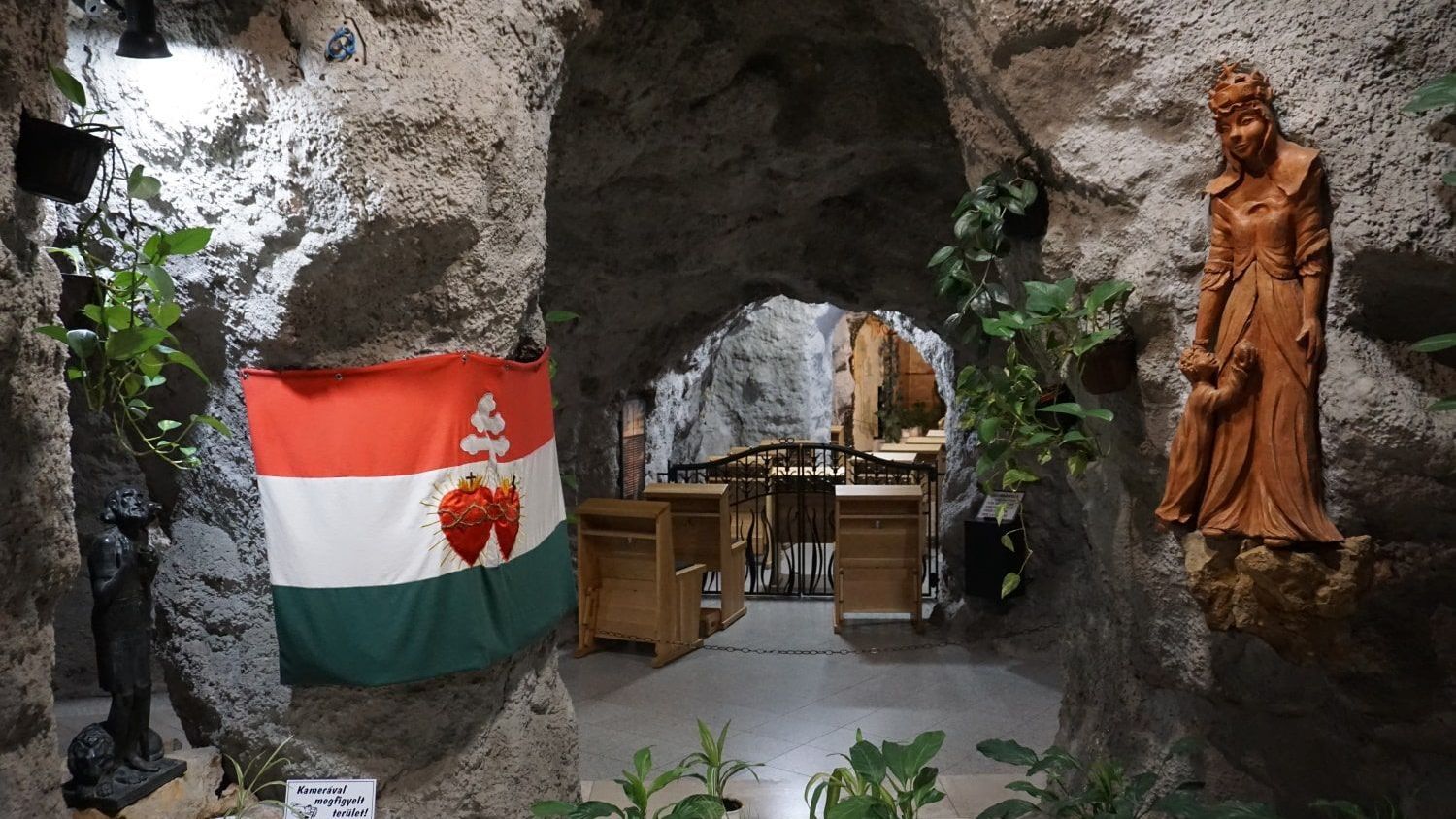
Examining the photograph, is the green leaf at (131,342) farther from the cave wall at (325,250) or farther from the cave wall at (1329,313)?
the cave wall at (1329,313)

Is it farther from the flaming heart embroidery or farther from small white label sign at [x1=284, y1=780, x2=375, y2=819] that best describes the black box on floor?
small white label sign at [x1=284, y1=780, x2=375, y2=819]

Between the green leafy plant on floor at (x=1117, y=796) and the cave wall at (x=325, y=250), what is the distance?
162cm

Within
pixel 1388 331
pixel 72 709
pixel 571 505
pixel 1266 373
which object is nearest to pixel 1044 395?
pixel 1266 373

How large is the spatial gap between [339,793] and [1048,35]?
3171mm

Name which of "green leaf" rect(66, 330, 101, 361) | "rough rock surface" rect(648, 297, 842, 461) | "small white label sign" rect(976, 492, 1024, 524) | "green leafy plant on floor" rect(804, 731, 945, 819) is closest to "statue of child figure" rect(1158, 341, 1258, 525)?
"green leafy plant on floor" rect(804, 731, 945, 819)

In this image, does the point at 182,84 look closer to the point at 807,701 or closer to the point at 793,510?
the point at 807,701

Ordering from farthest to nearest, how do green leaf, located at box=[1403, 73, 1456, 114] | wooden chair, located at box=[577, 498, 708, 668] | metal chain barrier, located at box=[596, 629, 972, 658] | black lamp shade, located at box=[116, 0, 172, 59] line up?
metal chain barrier, located at box=[596, 629, 972, 658] < wooden chair, located at box=[577, 498, 708, 668] < black lamp shade, located at box=[116, 0, 172, 59] < green leaf, located at box=[1403, 73, 1456, 114]

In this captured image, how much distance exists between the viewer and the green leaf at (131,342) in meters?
2.64

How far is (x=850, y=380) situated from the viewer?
16.2m

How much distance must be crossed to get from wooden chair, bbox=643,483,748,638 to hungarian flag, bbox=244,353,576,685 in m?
3.71

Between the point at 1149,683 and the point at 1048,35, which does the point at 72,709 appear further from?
the point at 1048,35

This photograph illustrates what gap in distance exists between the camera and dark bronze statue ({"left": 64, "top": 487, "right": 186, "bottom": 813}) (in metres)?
2.90

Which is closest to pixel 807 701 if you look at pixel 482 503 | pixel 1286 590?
pixel 482 503

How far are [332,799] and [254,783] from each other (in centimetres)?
27
